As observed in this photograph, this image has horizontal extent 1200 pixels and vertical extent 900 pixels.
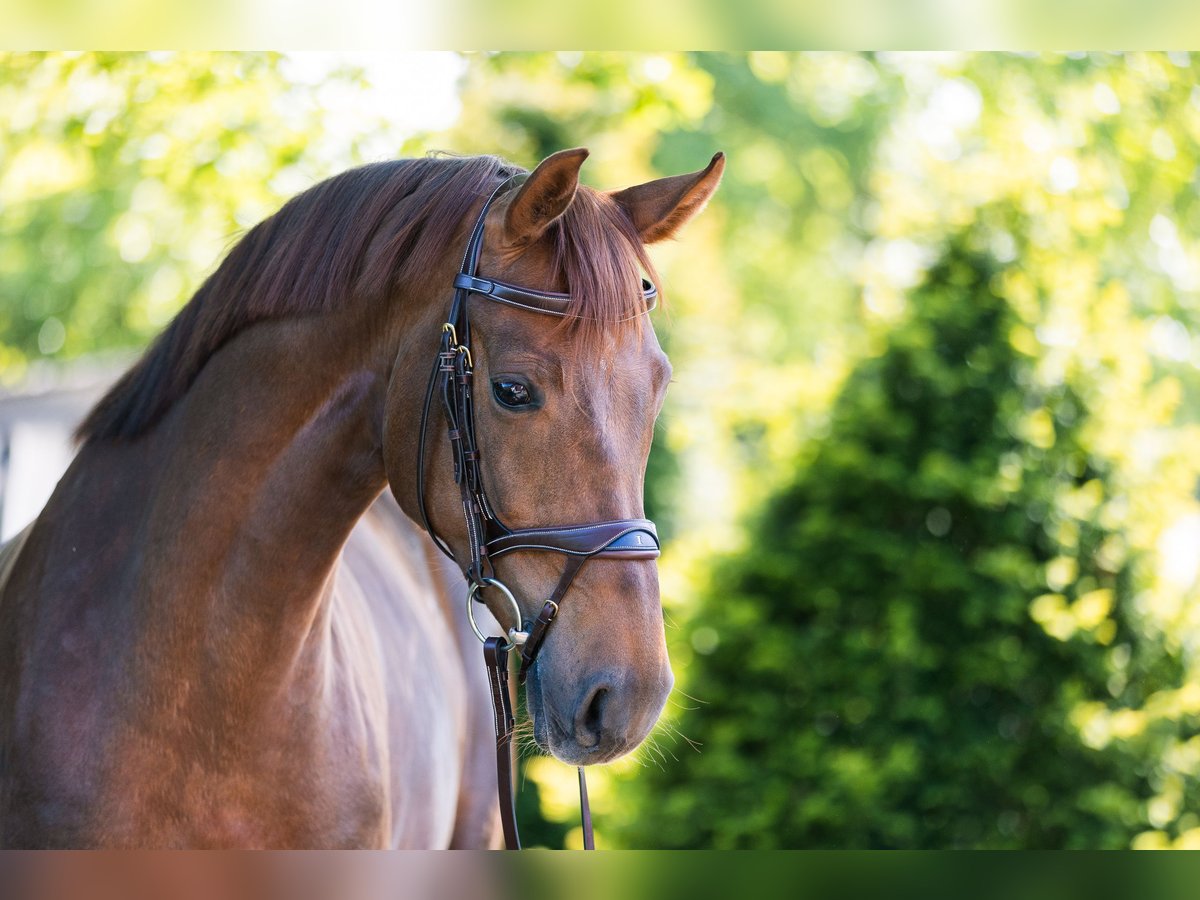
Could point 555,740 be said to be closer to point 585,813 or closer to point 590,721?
point 590,721

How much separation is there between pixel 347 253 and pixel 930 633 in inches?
145

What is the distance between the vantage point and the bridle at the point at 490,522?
6.02ft

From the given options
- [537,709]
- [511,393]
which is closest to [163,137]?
[511,393]

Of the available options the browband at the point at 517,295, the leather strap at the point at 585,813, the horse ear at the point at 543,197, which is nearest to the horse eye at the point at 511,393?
the browband at the point at 517,295

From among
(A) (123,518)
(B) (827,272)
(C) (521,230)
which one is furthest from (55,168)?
(B) (827,272)

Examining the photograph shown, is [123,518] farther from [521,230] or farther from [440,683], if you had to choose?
[440,683]

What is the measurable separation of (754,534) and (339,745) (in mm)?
3158

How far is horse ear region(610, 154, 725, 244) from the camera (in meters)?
2.22

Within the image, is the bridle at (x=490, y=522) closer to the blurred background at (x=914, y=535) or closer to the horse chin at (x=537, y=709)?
the horse chin at (x=537, y=709)

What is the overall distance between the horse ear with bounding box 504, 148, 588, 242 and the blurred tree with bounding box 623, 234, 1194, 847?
3.30m

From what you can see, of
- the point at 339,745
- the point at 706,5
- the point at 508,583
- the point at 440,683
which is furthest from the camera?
the point at 440,683

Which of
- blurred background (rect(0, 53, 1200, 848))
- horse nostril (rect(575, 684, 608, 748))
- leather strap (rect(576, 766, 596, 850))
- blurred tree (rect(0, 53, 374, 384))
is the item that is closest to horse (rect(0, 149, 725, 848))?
horse nostril (rect(575, 684, 608, 748))

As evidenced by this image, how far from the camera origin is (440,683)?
144 inches

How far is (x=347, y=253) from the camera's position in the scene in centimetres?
216
